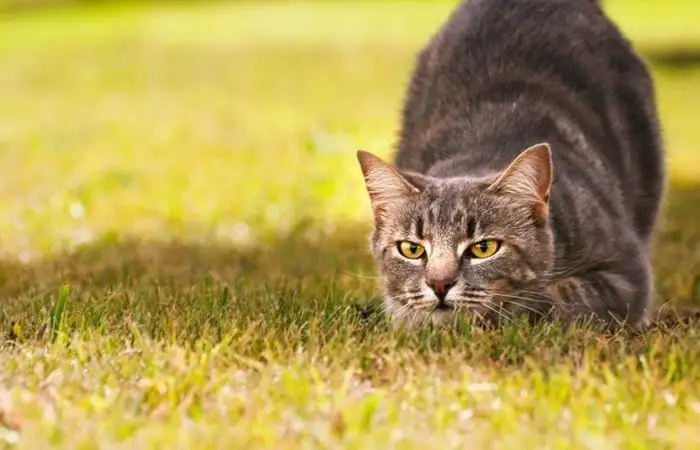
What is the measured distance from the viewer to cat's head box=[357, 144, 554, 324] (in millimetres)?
3266

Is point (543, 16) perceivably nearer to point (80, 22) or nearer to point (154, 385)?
point (154, 385)

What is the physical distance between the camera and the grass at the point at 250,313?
2492mm

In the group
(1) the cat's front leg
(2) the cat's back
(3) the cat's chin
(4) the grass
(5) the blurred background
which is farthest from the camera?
(5) the blurred background

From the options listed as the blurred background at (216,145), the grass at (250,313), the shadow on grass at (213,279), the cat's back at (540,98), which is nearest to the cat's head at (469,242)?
the grass at (250,313)

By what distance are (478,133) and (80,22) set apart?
63.1 ft

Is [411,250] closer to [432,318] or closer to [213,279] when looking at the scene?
[432,318]

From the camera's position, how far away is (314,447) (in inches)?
92.6

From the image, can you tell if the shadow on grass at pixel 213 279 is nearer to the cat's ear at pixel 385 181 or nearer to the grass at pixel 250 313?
the grass at pixel 250 313

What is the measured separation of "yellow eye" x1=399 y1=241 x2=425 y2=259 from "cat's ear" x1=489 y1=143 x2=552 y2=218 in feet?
0.99

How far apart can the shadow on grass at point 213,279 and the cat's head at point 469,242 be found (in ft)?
0.97

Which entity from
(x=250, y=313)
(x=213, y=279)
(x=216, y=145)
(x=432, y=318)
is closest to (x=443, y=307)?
(x=432, y=318)

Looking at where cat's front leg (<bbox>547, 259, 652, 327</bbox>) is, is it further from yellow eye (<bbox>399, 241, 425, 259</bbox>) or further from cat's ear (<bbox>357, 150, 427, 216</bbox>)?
cat's ear (<bbox>357, 150, 427, 216</bbox>)

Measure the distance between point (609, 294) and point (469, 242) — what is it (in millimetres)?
578

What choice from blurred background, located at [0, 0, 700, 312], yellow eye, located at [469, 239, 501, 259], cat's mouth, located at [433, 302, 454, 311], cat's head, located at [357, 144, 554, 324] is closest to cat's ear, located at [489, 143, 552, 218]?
cat's head, located at [357, 144, 554, 324]
